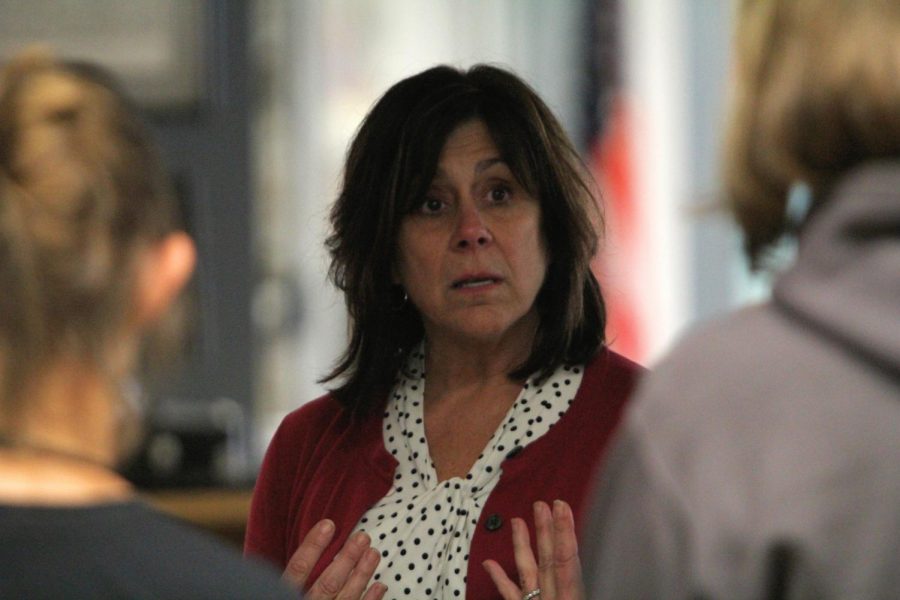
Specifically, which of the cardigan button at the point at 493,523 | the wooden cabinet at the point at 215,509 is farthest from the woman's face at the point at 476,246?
the wooden cabinet at the point at 215,509

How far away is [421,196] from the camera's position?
2.25m

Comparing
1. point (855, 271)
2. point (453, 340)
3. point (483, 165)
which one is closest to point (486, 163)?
point (483, 165)

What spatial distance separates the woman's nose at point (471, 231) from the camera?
220cm

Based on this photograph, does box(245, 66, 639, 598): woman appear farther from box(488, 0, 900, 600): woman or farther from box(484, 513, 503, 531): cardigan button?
box(488, 0, 900, 600): woman

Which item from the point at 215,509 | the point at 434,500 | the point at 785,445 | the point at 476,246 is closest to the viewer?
the point at 785,445

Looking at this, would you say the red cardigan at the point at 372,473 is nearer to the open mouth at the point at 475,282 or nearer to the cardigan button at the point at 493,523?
the cardigan button at the point at 493,523

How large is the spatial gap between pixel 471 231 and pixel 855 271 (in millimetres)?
1087

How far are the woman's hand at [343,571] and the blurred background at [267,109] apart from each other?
2.32 metres

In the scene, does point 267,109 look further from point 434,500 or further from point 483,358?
point 434,500

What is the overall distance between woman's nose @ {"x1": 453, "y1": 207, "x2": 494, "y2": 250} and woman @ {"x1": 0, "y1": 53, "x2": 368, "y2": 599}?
98 cm

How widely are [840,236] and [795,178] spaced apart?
72mm

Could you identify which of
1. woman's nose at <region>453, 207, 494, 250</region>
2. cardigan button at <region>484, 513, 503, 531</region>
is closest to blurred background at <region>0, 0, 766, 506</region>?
woman's nose at <region>453, 207, 494, 250</region>

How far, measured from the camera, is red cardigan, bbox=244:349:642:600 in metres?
2.06

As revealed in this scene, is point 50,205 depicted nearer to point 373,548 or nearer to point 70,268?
point 70,268
